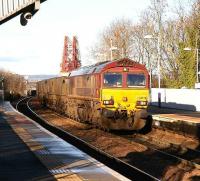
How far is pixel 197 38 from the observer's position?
2265 inches

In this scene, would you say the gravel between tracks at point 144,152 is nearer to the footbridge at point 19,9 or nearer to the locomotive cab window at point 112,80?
the locomotive cab window at point 112,80

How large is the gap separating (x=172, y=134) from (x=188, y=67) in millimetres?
33600

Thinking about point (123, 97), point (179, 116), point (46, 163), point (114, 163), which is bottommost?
point (114, 163)

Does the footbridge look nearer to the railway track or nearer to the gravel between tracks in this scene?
the railway track

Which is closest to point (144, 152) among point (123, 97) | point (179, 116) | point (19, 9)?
point (123, 97)

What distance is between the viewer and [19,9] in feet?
34.6

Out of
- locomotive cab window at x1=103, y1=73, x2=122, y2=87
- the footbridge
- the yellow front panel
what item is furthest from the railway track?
the footbridge

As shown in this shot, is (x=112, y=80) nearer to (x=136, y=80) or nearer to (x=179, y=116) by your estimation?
(x=136, y=80)

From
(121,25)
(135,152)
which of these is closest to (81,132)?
(135,152)

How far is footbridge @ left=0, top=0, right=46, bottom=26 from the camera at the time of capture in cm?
1034

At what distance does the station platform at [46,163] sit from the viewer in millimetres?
12078

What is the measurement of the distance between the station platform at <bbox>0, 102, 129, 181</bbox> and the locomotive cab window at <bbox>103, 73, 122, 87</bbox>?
5689mm

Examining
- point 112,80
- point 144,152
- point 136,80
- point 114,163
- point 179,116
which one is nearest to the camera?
point 114,163

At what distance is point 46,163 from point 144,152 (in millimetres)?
6258
